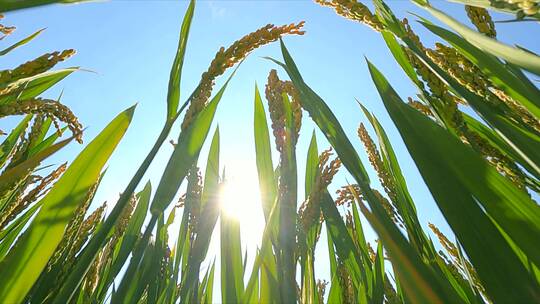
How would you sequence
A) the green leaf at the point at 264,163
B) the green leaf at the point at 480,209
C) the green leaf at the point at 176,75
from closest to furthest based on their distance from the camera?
the green leaf at the point at 480,209, the green leaf at the point at 176,75, the green leaf at the point at 264,163

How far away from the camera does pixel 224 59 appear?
904 mm

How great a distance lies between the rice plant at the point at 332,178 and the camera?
2.06 feet

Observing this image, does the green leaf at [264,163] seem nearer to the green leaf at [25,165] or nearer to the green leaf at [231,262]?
the green leaf at [231,262]

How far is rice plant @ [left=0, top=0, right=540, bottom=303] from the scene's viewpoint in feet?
2.06

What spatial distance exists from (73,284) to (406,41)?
28.2 inches

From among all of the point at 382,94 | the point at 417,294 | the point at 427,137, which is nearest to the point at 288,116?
the point at 382,94

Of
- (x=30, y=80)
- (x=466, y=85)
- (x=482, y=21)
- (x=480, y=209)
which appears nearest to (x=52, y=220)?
(x=30, y=80)

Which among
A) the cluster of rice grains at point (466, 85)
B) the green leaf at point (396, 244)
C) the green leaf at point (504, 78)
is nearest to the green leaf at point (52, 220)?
the green leaf at point (396, 244)

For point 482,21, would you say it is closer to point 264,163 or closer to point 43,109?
point 264,163

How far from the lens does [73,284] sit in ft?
2.17

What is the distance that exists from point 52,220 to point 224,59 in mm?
447

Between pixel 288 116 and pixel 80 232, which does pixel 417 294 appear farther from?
pixel 80 232

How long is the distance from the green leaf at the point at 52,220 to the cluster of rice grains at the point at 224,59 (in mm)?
159

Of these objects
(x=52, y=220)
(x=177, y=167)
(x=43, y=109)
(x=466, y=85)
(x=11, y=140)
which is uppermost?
(x=11, y=140)
